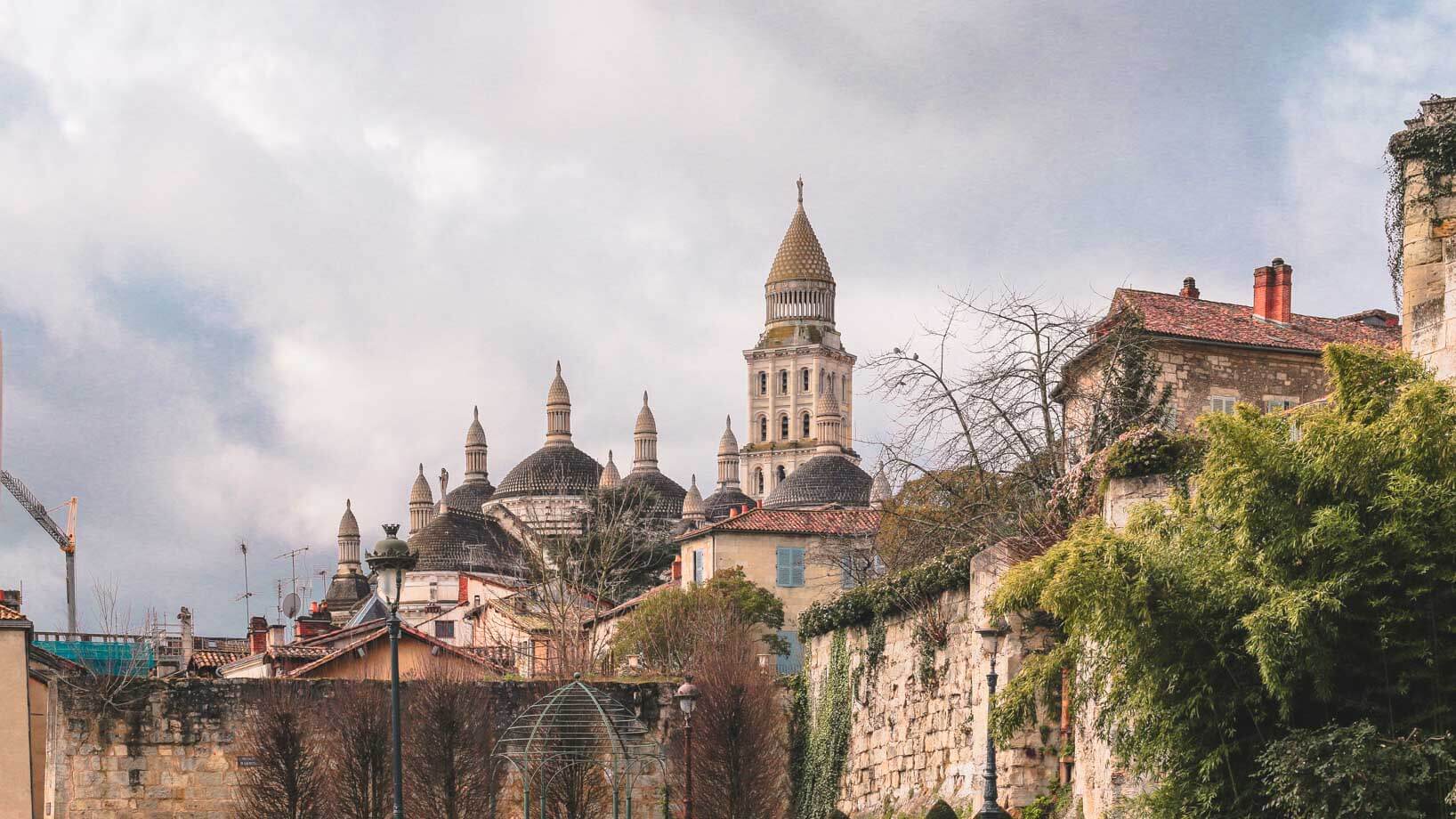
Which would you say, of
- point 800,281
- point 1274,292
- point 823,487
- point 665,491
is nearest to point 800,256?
point 800,281

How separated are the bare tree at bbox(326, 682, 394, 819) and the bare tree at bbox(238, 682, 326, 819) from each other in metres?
0.34

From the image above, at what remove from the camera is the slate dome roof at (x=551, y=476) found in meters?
126

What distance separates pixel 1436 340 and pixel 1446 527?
10.1ft

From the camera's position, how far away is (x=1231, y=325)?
2966cm

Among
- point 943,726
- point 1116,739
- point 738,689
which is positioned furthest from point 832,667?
point 1116,739

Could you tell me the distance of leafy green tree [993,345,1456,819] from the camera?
14.2m

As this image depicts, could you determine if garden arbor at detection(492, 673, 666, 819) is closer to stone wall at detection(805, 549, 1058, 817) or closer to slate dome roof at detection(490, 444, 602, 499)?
stone wall at detection(805, 549, 1058, 817)

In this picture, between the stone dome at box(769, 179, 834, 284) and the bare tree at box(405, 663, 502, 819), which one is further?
the stone dome at box(769, 179, 834, 284)

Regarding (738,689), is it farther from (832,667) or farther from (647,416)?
(647,416)

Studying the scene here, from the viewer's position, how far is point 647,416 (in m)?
150

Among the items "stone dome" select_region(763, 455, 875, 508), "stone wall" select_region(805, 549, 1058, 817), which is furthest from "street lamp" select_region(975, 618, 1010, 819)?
"stone dome" select_region(763, 455, 875, 508)

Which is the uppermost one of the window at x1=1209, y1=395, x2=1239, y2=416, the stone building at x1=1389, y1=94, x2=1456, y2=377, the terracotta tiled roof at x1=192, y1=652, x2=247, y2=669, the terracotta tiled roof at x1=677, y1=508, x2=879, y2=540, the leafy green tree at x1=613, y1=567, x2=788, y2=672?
the stone building at x1=1389, y1=94, x2=1456, y2=377

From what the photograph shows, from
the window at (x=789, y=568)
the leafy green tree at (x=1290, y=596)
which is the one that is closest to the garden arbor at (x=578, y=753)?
the leafy green tree at (x=1290, y=596)

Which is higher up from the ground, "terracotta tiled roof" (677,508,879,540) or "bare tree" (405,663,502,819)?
"terracotta tiled roof" (677,508,879,540)
